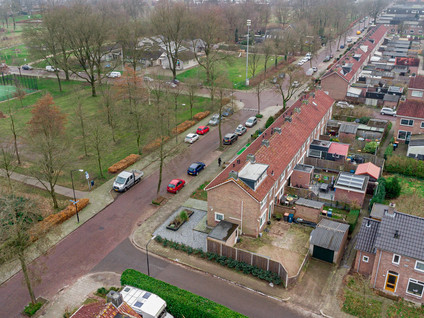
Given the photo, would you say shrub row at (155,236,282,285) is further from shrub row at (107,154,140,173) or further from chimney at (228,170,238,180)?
shrub row at (107,154,140,173)

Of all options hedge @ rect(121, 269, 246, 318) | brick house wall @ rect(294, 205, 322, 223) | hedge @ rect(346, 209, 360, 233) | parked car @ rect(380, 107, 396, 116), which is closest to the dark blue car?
brick house wall @ rect(294, 205, 322, 223)

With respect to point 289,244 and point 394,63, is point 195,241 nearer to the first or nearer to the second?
point 289,244

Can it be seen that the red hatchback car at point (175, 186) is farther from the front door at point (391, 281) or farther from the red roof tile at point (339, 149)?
the front door at point (391, 281)

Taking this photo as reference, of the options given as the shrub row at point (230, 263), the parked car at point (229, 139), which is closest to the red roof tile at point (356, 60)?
the parked car at point (229, 139)

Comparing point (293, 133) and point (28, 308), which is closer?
point (28, 308)

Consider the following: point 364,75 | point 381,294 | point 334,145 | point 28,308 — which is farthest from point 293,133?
point 364,75

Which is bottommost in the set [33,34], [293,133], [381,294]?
[381,294]
